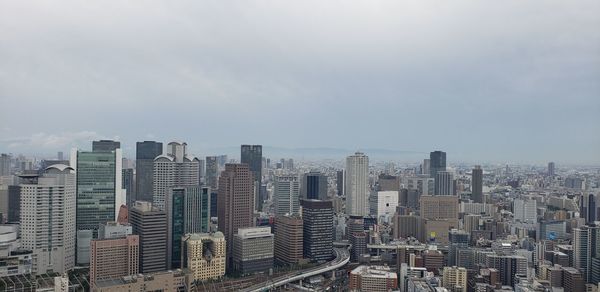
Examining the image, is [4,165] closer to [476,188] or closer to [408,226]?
[408,226]

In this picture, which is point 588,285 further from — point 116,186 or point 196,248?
point 116,186

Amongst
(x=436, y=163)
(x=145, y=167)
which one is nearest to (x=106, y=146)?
(x=145, y=167)

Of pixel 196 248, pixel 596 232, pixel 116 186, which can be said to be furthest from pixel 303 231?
pixel 596 232

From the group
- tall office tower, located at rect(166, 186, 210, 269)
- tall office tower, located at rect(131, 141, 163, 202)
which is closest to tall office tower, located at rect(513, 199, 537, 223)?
tall office tower, located at rect(166, 186, 210, 269)

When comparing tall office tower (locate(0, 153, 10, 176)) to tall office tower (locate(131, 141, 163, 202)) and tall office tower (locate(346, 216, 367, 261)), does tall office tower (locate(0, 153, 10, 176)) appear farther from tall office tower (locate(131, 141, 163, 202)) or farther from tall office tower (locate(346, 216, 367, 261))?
tall office tower (locate(346, 216, 367, 261))

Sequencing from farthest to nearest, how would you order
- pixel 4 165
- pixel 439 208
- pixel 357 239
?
1. pixel 439 208
2. pixel 357 239
3. pixel 4 165

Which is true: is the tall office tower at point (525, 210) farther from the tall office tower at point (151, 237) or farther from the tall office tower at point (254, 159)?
the tall office tower at point (151, 237)

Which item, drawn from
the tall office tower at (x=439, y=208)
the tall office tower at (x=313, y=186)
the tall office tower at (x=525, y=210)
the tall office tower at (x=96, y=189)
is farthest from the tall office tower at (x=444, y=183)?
the tall office tower at (x=96, y=189)
